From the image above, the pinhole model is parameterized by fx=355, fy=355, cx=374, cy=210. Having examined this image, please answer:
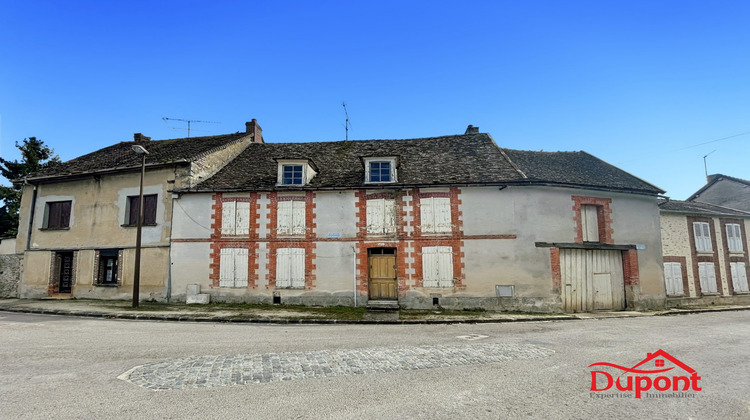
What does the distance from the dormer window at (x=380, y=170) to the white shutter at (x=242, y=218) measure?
5645 mm

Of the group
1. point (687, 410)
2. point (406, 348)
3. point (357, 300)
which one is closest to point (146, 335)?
point (406, 348)

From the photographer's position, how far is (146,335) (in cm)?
913

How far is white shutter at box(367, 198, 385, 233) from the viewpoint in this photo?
15.7m

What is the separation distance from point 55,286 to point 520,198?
22664 mm

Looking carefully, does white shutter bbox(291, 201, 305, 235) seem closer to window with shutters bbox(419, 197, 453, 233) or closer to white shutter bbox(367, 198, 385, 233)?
white shutter bbox(367, 198, 385, 233)

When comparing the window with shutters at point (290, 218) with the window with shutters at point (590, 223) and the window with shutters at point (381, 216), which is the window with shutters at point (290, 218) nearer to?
the window with shutters at point (381, 216)

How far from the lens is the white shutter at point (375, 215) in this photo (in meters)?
15.7

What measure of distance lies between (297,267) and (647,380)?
500 inches

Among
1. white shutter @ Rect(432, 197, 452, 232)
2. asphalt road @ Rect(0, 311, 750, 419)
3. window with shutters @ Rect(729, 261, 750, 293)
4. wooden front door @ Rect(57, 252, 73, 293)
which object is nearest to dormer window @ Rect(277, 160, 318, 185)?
white shutter @ Rect(432, 197, 452, 232)

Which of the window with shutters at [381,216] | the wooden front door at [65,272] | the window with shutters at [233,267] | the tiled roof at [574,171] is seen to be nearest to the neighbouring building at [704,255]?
the tiled roof at [574,171]

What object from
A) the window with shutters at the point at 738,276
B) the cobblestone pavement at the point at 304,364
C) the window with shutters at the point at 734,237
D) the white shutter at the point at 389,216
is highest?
the white shutter at the point at 389,216

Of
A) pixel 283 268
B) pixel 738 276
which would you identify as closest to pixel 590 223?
pixel 738 276

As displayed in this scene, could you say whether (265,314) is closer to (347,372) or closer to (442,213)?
(347,372)

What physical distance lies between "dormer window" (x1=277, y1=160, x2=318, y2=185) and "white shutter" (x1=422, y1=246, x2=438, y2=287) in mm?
6335
